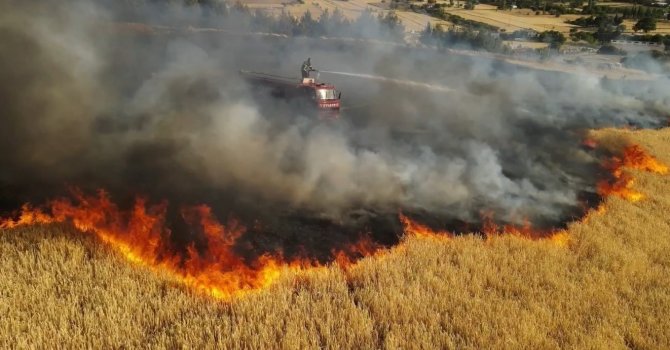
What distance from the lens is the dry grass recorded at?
5.71 m

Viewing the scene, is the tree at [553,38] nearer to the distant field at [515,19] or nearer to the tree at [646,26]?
the distant field at [515,19]

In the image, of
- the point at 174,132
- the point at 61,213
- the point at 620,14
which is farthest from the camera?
the point at 620,14

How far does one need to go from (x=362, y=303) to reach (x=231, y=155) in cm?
774

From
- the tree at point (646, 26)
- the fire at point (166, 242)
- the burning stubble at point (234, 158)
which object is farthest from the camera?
the tree at point (646, 26)

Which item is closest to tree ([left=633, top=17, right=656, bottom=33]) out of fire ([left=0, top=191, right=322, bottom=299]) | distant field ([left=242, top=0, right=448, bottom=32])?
distant field ([left=242, top=0, right=448, bottom=32])

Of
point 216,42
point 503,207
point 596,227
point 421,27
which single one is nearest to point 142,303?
point 503,207

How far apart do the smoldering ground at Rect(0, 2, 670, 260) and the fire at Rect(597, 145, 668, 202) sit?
0.66m

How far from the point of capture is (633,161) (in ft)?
56.8

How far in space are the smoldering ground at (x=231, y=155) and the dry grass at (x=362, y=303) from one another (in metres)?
2.14

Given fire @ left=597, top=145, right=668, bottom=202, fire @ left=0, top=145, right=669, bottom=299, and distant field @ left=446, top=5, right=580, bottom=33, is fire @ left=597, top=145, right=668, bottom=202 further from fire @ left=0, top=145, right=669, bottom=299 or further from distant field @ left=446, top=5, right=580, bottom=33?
distant field @ left=446, top=5, right=580, bottom=33

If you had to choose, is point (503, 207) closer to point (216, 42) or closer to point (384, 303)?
point (384, 303)

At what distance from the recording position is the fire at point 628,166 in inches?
531

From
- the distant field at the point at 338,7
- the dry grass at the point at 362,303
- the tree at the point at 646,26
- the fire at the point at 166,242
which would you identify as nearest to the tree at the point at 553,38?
the tree at the point at 646,26

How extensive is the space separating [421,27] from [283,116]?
4220 cm
